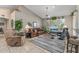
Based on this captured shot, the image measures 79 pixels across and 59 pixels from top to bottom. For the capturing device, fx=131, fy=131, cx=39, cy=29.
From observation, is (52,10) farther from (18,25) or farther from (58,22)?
A: (18,25)

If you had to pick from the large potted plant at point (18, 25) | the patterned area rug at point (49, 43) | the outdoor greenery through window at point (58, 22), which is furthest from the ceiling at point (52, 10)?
the patterned area rug at point (49, 43)

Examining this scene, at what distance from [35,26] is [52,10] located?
0.52m

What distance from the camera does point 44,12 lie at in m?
2.95

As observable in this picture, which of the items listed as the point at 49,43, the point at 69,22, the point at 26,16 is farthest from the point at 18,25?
the point at 69,22

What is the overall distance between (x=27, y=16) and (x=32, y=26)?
0.82ft

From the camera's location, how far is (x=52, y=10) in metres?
2.88

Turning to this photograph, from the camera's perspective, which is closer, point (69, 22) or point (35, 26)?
point (69, 22)

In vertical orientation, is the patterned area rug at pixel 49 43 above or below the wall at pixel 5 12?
below

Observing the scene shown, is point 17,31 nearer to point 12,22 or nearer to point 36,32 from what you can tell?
point 12,22

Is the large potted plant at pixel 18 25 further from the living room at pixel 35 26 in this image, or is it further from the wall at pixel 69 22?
the wall at pixel 69 22

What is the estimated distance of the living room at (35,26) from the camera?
283cm

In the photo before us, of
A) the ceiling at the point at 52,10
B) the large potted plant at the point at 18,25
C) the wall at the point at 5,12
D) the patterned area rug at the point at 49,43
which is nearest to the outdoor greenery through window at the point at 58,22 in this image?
the ceiling at the point at 52,10

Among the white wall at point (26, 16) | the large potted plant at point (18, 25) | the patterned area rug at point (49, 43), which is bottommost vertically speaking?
the patterned area rug at point (49, 43)
